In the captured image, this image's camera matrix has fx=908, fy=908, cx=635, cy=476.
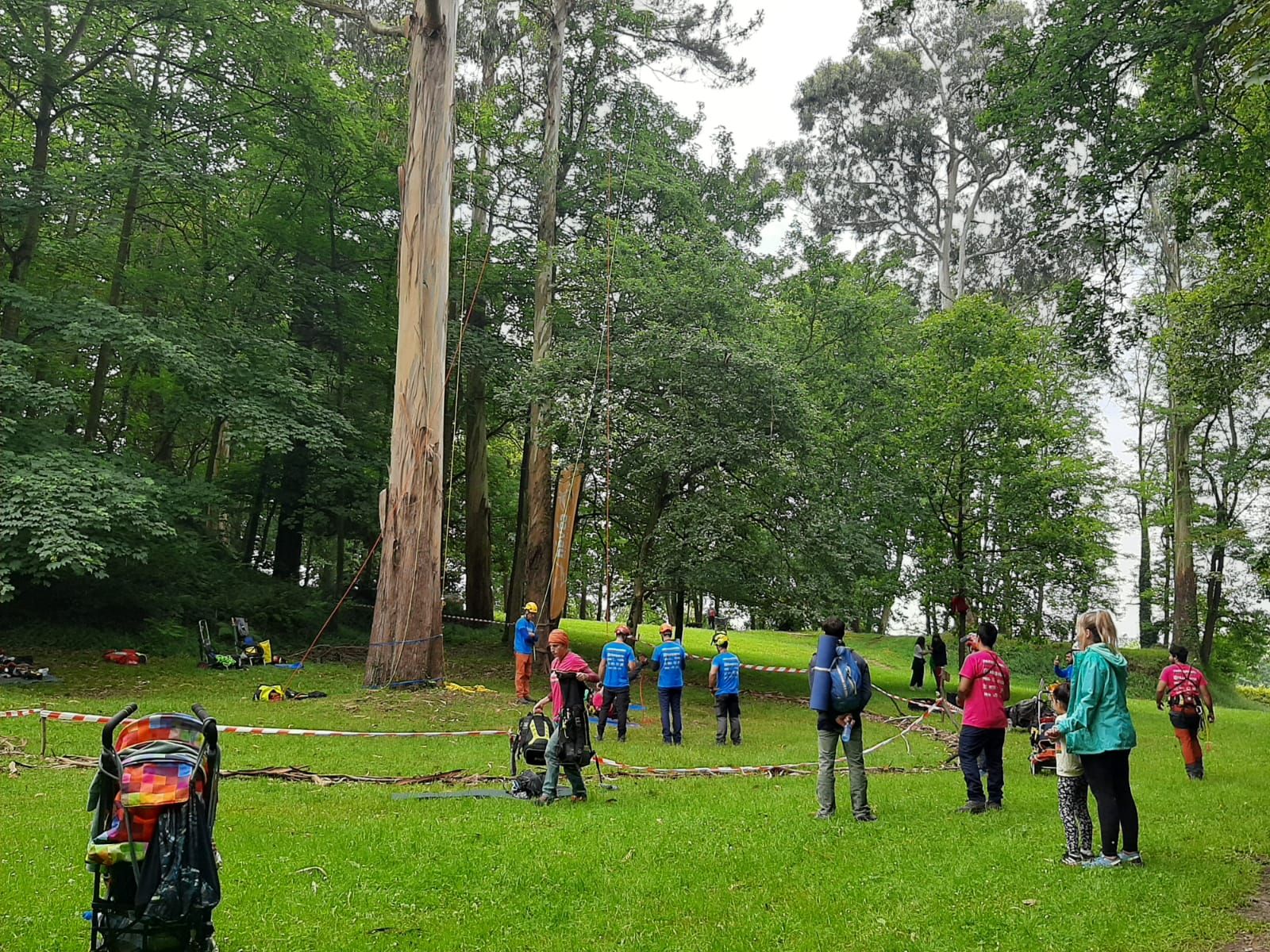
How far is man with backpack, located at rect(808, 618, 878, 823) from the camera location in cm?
754

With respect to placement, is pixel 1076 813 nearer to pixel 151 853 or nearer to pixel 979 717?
pixel 979 717

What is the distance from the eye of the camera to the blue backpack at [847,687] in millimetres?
7504

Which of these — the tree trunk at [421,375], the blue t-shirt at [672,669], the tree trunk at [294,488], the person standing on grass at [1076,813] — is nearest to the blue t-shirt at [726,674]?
the blue t-shirt at [672,669]

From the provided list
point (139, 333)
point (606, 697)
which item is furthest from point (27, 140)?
point (606, 697)


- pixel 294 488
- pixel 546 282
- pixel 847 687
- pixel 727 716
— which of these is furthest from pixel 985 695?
pixel 294 488

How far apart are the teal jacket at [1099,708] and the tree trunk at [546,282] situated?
1613 cm

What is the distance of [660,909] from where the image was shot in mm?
5223

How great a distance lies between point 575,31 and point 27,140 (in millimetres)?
13796

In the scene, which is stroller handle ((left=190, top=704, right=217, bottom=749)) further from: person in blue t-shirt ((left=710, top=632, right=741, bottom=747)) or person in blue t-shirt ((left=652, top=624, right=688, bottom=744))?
person in blue t-shirt ((left=710, top=632, right=741, bottom=747))

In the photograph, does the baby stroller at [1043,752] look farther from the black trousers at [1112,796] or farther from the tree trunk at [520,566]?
the tree trunk at [520,566]

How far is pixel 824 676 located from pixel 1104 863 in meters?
2.41

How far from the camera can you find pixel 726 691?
13.1 m

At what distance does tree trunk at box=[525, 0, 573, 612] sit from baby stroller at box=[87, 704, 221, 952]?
1722 cm

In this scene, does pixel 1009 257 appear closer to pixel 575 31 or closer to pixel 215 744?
pixel 575 31
